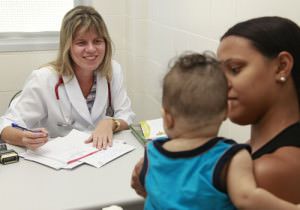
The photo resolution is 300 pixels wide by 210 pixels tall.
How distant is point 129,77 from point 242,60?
90.8 inches

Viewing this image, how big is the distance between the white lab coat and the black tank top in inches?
52.4

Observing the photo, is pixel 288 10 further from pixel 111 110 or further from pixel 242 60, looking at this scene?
pixel 111 110

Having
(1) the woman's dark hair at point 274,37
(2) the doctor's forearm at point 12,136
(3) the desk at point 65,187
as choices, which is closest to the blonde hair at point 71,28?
(2) the doctor's forearm at point 12,136

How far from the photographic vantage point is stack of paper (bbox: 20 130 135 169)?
161 cm

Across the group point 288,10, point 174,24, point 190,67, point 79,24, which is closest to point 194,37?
point 174,24

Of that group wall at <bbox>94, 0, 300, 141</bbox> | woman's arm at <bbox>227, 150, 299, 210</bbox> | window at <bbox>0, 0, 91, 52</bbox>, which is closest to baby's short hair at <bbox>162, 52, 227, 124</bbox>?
woman's arm at <bbox>227, 150, 299, 210</bbox>

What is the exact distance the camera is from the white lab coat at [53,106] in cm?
204

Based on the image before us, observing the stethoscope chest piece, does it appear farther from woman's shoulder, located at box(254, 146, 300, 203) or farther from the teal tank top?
woman's shoulder, located at box(254, 146, 300, 203)

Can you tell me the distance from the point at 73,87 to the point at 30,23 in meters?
1.22

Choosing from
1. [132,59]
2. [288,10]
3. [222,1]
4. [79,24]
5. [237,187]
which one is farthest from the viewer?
[132,59]

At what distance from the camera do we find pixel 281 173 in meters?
0.81

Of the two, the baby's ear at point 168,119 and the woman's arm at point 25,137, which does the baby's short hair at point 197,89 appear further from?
the woman's arm at point 25,137

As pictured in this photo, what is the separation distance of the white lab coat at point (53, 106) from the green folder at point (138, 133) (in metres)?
0.17

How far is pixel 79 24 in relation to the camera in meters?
2.06
